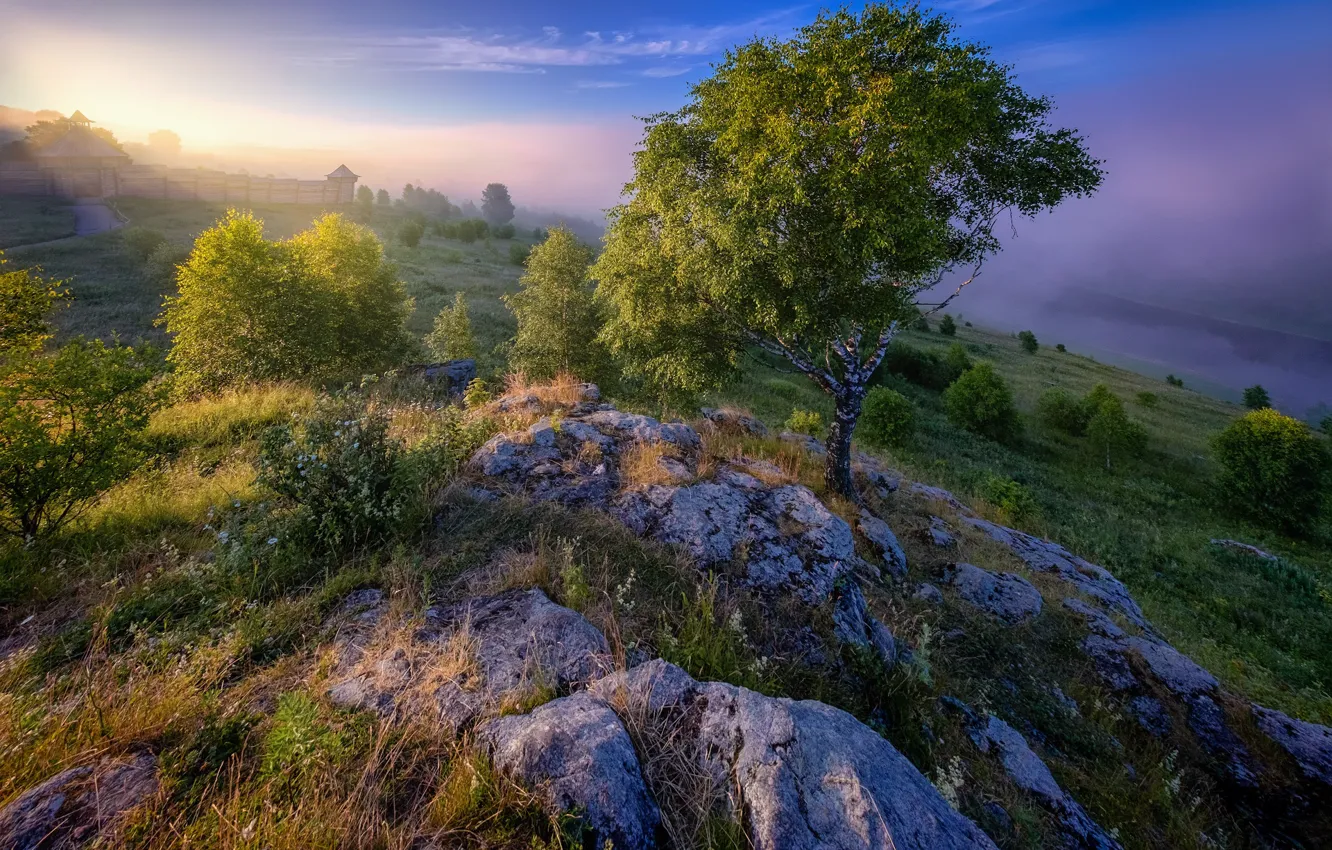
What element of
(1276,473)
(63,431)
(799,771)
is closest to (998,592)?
(799,771)

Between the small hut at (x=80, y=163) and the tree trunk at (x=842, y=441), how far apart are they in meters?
99.7

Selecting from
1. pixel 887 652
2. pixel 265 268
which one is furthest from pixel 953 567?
pixel 265 268

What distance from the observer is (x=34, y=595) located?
429 cm

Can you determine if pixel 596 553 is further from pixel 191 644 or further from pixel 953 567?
pixel 953 567

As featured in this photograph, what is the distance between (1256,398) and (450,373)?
94334 millimetres

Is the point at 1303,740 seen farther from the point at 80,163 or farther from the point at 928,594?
the point at 80,163

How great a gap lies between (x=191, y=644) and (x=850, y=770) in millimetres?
4947

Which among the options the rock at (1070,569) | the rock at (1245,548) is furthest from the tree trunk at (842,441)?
the rock at (1245,548)

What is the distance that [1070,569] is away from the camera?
12398 millimetres

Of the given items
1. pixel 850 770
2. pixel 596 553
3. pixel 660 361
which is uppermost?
pixel 660 361

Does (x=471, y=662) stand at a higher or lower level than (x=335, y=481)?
lower

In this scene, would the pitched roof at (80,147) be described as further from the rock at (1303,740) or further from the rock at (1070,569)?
the rock at (1303,740)

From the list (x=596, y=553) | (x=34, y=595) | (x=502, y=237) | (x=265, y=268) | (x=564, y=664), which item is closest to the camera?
(x=564, y=664)

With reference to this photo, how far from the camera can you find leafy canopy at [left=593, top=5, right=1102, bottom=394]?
A: 330 inches
